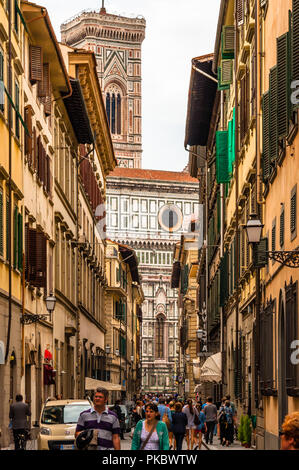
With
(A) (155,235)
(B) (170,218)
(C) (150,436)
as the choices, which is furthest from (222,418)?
(B) (170,218)

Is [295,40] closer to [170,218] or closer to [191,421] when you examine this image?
[191,421]

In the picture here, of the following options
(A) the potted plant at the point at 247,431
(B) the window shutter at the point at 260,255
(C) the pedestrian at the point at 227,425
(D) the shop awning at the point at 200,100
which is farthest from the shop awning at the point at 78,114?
(B) the window shutter at the point at 260,255

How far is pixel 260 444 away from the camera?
81.4 feet

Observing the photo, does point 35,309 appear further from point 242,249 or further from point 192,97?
point 192,97

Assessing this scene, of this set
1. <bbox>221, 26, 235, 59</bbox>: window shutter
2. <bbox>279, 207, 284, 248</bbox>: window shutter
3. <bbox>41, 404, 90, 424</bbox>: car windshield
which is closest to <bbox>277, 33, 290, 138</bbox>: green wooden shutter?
<bbox>279, 207, 284, 248</bbox>: window shutter

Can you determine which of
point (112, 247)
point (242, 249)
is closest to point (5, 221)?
point (242, 249)

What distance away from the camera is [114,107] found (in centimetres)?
17088

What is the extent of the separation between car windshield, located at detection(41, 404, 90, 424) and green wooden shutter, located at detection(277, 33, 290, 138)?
8.30 metres

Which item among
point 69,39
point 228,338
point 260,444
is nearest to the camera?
point 260,444

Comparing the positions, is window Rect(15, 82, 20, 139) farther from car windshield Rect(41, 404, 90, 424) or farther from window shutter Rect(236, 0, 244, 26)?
car windshield Rect(41, 404, 90, 424)

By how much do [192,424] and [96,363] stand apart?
100 ft

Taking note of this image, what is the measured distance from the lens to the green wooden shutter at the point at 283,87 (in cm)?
1698

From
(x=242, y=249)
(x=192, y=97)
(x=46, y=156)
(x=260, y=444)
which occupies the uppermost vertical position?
(x=192, y=97)

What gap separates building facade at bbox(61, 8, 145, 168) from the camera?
16638cm
